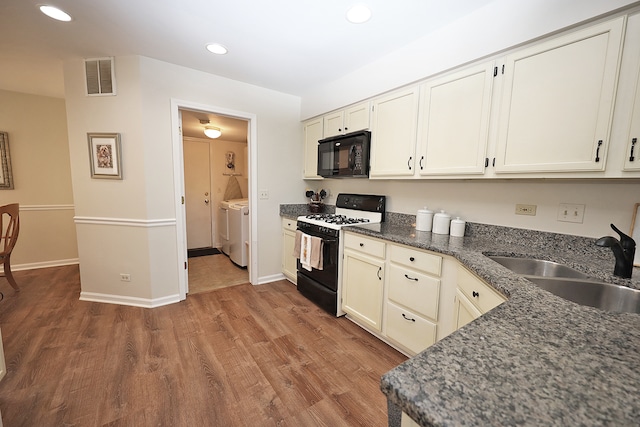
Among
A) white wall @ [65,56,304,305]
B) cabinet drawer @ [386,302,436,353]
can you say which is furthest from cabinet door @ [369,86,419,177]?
white wall @ [65,56,304,305]

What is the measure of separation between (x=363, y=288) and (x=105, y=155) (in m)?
2.80

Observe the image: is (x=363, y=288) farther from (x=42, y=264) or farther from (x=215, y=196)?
(x=42, y=264)

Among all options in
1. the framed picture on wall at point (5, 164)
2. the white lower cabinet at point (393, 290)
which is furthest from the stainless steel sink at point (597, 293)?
the framed picture on wall at point (5, 164)

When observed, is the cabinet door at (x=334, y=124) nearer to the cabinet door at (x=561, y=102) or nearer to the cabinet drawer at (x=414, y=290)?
the cabinet door at (x=561, y=102)

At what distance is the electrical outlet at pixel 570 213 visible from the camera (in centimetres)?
151

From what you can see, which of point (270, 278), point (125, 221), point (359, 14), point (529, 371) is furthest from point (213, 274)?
point (529, 371)

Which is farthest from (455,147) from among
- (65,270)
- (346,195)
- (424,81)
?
(65,270)

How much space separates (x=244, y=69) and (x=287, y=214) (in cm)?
166

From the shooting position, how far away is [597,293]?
1.15 meters

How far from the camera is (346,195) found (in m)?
3.00

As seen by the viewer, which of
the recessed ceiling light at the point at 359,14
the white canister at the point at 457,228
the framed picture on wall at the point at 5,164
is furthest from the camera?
the framed picture on wall at the point at 5,164

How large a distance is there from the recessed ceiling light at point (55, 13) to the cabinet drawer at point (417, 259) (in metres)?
2.87

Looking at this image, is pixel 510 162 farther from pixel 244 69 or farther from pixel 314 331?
pixel 244 69

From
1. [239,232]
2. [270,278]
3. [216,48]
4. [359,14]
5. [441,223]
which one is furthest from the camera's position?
[239,232]
